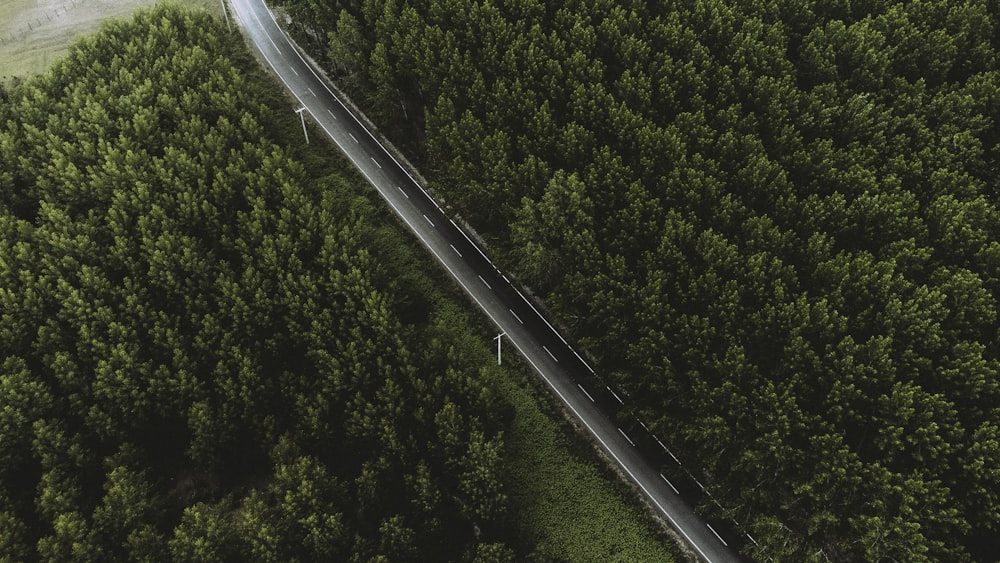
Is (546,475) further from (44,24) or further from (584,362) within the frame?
(44,24)

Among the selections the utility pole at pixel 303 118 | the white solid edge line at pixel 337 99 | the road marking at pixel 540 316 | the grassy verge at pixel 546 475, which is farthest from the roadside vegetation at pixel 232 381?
the white solid edge line at pixel 337 99

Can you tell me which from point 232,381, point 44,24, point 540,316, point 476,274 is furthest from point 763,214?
point 44,24

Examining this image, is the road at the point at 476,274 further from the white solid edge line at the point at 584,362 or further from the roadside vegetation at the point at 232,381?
the roadside vegetation at the point at 232,381

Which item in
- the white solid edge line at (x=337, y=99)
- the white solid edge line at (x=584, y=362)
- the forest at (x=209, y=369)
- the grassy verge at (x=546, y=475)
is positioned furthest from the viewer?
the white solid edge line at (x=337, y=99)

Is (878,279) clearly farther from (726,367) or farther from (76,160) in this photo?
(76,160)

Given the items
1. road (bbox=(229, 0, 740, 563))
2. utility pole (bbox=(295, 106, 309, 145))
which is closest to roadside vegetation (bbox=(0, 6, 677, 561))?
road (bbox=(229, 0, 740, 563))
